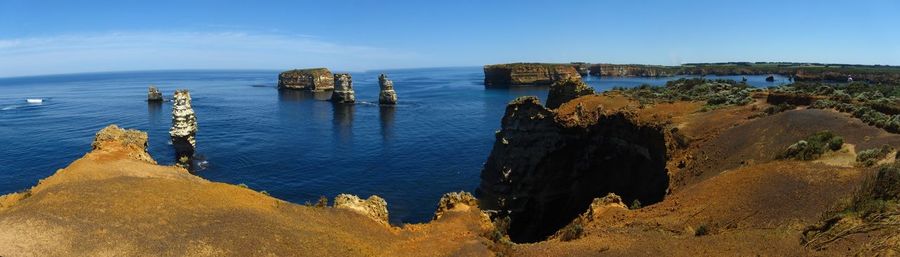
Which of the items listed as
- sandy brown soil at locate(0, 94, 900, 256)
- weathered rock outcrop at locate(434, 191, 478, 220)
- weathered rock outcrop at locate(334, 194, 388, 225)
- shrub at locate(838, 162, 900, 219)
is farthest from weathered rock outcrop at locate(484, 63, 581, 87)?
shrub at locate(838, 162, 900, 219)

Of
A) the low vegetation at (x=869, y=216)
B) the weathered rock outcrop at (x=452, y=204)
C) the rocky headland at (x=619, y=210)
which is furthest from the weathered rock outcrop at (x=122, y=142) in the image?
the low vegetation at (x=869, y=216)

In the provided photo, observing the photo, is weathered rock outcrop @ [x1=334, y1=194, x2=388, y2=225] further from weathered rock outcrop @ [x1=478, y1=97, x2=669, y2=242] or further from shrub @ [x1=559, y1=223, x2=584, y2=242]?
weathered rock outcrop @ [x1=478, y1=97, x2=669, y2=242]

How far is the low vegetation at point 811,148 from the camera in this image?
83.9ft

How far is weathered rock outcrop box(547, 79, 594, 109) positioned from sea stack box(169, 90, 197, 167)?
43025 millimetres

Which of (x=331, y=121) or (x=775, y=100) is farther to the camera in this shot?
(x=331, y=121)

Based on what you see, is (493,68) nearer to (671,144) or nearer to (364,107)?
(364,107)

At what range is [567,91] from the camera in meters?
58.0

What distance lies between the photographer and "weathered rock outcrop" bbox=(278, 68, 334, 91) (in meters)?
176

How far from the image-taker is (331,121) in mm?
96812

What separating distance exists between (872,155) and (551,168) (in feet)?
80.1

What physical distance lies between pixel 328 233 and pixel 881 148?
83.8ft

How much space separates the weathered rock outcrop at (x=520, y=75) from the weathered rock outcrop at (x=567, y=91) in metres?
131

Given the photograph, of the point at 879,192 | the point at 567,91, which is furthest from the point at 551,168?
the point at 879,192

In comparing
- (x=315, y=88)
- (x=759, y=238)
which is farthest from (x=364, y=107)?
(x=759, y=238)
